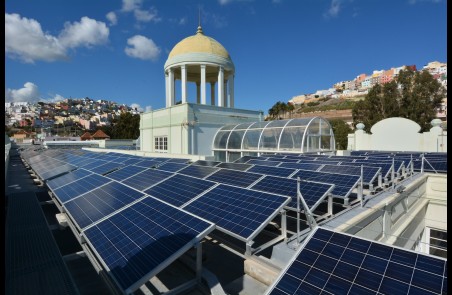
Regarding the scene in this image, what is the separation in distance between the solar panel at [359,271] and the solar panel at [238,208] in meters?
1.41

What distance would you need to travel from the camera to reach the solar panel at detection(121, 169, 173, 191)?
10111 mm

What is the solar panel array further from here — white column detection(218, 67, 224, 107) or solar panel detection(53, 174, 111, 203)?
white column detection(218, 67, 224, 107)

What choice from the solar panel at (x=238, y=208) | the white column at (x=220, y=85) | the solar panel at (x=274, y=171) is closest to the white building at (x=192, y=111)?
the white column at (x=220, y=85)

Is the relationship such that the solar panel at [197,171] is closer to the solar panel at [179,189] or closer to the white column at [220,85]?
the solar panel at [179,189]

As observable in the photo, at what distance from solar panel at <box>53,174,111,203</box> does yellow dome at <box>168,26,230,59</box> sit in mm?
22402

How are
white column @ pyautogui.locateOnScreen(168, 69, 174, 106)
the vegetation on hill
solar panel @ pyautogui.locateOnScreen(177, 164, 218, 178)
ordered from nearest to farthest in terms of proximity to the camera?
solar panel @ pyautogui.locateOnScreen(177, 164, 218, 178), white column @ pyautogui.locateOnScreen(168, 69, 174, 106), the vegetation on hill

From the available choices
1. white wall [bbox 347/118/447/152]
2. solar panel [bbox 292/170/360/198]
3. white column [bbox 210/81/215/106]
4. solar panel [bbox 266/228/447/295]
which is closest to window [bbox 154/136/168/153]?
white column [bbox 210/81/215/106]

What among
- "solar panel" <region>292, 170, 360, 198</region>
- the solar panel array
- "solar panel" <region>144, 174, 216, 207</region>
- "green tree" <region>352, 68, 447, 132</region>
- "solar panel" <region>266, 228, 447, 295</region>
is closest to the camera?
"solar panel" <region>266, 228, 447, 295</region>

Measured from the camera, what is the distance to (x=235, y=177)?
Result: 10.2 meters

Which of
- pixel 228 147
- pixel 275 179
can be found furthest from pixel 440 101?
pixel 275 179

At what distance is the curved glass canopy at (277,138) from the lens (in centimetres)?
2103

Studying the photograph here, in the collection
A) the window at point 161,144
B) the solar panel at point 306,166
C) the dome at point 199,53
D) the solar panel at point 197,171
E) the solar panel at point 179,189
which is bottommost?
the solar panel at point 179,189

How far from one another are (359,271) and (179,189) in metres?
6.00

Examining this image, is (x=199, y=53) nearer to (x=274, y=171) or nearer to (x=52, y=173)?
(x=52, y=173)
